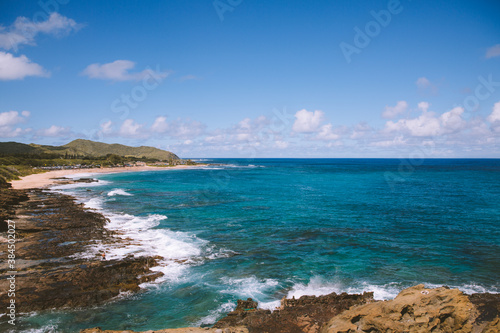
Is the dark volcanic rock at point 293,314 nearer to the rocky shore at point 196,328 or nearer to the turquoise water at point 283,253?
the rocky shore at point 196,328

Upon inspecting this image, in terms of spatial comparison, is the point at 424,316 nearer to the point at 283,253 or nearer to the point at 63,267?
the point at 283,253

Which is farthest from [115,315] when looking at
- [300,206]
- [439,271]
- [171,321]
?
[300,206]

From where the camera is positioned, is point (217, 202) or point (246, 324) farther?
point (217, 202)

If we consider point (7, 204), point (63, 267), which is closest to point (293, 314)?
point (63, 267)

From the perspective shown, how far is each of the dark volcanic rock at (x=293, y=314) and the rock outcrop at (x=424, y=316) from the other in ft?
8.75

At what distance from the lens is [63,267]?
71.0 feet

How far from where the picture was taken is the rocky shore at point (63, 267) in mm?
17047

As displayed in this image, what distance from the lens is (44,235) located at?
30.0 m

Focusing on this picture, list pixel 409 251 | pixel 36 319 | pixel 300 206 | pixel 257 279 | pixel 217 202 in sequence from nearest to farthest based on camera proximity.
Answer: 1. pixel 36 319
2. pixel 257 279
3. pixel 409 251
4. pixel 300 206
5. pixel 217 202

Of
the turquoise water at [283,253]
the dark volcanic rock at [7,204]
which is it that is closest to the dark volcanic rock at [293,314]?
the turquoise water at [283,253]

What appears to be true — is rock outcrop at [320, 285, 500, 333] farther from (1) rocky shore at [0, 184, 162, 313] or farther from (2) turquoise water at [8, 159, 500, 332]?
(1) rocky shore at [0, 184, 162, 313]

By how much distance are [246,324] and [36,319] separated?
1197 centimetres

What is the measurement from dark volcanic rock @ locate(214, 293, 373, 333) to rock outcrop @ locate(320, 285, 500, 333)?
2.67 metres

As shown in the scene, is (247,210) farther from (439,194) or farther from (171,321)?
(439,194)
